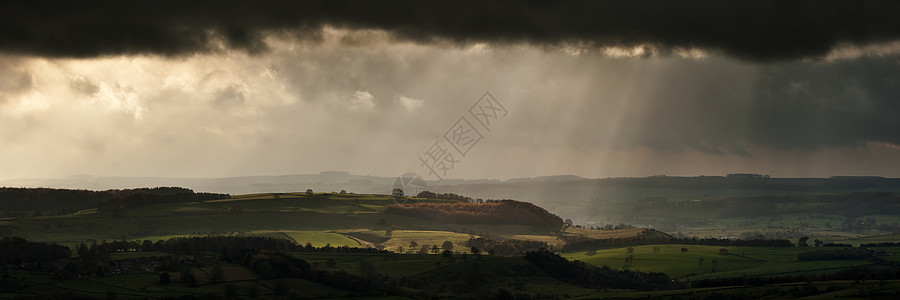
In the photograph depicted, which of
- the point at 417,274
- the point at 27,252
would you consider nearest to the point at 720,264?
the point at 417,274

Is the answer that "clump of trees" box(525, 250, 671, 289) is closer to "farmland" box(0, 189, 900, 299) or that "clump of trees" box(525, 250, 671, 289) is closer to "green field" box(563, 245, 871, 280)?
"farmland" box(0, 189, 900, 299)

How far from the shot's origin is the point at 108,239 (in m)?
198

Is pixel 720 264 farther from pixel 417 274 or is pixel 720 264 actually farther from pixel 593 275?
pixel 417 274

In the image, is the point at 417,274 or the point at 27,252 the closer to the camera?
the point at 27,252

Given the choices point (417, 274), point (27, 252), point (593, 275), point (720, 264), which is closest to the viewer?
point (27, 252)

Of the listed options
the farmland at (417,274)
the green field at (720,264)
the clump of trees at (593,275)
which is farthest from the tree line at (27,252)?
the green field at (720,264)

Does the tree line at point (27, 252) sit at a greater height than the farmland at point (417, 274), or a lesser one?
greater

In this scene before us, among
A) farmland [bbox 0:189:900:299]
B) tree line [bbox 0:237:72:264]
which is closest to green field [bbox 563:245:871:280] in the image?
farmland [bbox 0:189:900:299]

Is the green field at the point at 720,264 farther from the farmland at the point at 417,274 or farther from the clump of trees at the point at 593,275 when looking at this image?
the clump of trees at the point at 593,275

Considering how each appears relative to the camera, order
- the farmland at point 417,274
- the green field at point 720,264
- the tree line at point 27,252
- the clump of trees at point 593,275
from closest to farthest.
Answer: the farmland at point 417,274, the tree line at point 27,252, the clump of trees at point 593,275, the green field at point 720,264

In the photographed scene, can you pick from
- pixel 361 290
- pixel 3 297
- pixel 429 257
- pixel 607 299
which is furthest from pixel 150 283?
pixel 607 299

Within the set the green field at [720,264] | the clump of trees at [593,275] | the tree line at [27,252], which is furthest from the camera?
the green field at [720,264]

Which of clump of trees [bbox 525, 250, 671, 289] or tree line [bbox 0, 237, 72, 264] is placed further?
clump of trees [bbox 525, 250, 671, 289]

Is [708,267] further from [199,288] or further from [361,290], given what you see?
[199,288]
